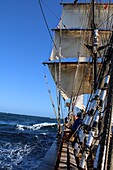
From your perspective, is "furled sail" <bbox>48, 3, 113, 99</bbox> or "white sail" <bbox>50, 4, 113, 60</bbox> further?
"white sail" <bbox>50, 4, 113, 60</bbox>

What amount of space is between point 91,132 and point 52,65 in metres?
21.9

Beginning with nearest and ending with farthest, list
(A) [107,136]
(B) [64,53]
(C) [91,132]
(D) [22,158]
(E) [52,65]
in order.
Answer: (A) [107,136] < (C) [91,132] < (D) [22,158] < (E) [52,65] < (B) [64,53]

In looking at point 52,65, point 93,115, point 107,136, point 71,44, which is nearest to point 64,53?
point 71,44

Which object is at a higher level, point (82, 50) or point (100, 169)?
point (82, 50)

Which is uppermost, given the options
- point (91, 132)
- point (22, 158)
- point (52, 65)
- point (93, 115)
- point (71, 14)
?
point (71, 14)

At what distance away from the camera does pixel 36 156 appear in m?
14.4

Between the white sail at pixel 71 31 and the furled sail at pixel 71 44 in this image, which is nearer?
Result: the furled sail at pixel 71 44

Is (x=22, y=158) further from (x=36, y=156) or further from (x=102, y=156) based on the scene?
(x=102, y=156)

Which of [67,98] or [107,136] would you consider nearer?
[107,136]

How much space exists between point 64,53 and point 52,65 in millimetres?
3276

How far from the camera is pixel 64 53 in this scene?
29047 mm

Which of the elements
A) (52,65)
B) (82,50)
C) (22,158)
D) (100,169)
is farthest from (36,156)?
(82,50)

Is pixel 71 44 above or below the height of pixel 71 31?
below

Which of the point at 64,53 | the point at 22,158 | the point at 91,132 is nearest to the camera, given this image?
the point at 91,132
